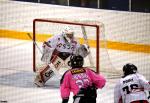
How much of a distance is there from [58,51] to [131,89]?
3.28 meters

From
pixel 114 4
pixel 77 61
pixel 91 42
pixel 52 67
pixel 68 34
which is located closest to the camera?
pixel 77 61

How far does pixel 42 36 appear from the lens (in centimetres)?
1198

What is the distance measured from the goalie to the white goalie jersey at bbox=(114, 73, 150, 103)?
3123 millimetres

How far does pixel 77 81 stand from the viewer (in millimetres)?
6664

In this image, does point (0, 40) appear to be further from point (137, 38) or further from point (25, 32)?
point (137, 38)

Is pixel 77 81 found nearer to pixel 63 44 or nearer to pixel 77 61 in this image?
pixel 77 61

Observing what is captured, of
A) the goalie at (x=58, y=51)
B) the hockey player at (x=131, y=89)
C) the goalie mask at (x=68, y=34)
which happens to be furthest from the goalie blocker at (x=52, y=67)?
the hockey player at (x=131, y=89)

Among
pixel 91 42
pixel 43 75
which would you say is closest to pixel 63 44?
pixel 43 75

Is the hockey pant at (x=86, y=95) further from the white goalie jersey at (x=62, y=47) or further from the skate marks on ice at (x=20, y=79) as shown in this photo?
the skate marks on ice at (x=20, y=79)

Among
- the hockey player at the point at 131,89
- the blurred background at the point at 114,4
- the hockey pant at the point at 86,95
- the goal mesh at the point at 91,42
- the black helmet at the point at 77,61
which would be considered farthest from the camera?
the blurred background at the point at 114,4

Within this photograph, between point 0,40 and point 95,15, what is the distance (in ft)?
6.38

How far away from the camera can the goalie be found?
9.51 metres

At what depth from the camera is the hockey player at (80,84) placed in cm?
664

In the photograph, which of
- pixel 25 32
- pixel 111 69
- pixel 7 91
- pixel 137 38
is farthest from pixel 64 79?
pixel 25 32
